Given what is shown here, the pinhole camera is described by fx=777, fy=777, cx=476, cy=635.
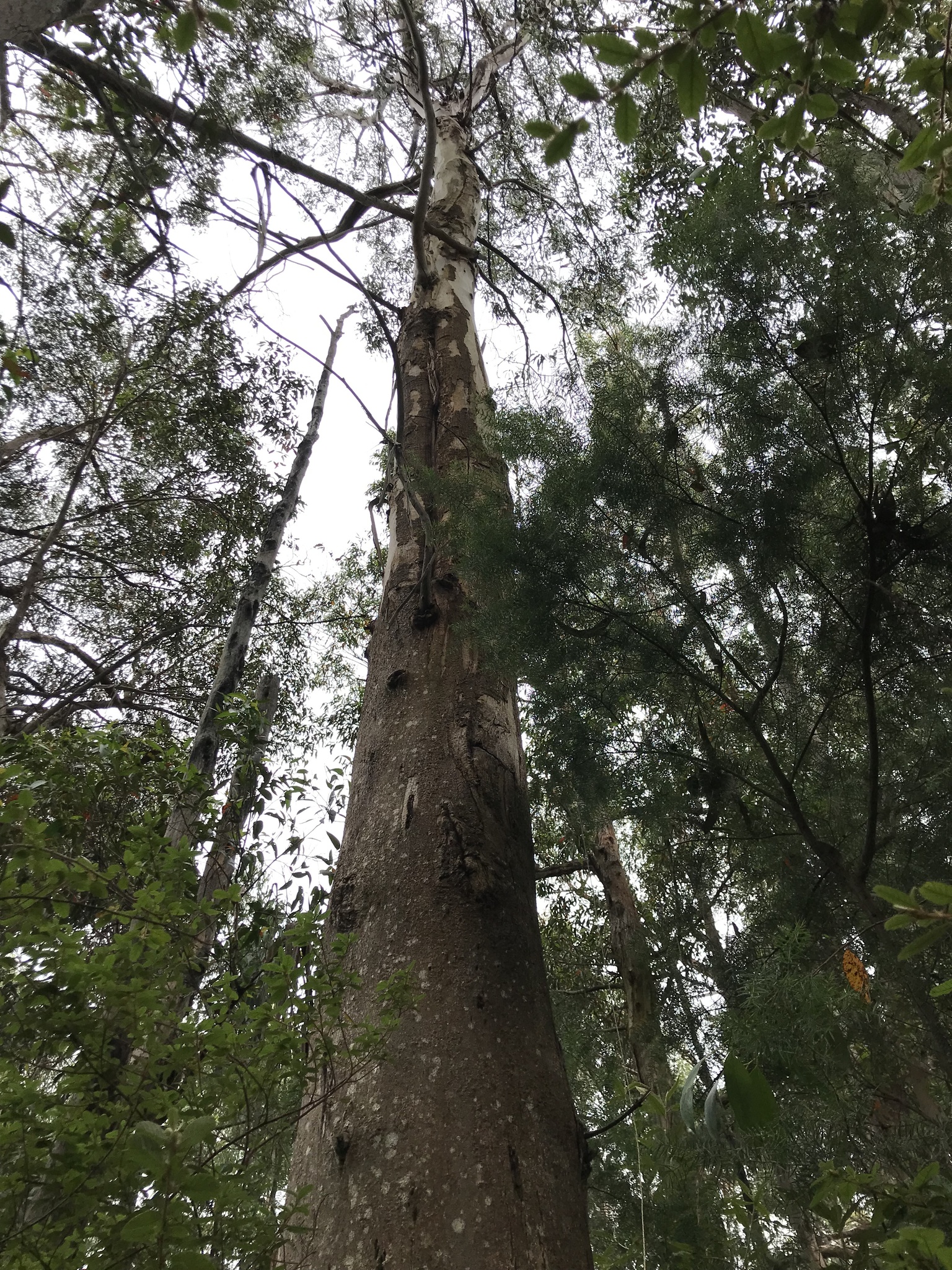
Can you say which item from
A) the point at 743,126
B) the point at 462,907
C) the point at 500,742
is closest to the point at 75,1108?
the point at 462,907

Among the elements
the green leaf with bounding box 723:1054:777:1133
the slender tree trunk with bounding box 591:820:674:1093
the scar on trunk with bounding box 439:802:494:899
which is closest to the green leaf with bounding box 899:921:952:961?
the green leaf with bounding box 723:1054:777:1133

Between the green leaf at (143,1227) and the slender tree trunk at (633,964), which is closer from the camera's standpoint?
the green leaf at (143,1227)

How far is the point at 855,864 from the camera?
2318 mm

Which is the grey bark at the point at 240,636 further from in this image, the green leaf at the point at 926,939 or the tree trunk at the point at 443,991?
the green leaf at the point at 926,939

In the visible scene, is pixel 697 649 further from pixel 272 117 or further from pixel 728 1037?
pixel 272 117

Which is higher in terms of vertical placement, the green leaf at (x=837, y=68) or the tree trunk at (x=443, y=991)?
the green leaf at (x=837, y=68)

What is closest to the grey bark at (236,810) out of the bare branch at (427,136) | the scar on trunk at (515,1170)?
the scar on trunk at (515,1170)

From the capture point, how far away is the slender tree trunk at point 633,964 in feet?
10.2

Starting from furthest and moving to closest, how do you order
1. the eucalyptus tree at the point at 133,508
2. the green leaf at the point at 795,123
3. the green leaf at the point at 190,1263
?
the eucalyptus tree at the point at 133,508, the green leaf at the point at 795,123, the green leaf at the point at 190,1263

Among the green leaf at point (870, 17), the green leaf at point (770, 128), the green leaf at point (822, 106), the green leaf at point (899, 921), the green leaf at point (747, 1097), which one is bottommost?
the green leaf at point (747, 1097)

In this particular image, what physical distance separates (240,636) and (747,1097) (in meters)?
3.65

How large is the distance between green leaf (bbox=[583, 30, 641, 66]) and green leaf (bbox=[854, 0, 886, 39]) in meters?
0.35

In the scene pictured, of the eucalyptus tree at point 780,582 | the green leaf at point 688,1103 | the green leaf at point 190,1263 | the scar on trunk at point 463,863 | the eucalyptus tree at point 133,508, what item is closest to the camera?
the green leaf at point 190,1263

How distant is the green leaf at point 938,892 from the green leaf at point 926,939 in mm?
27
